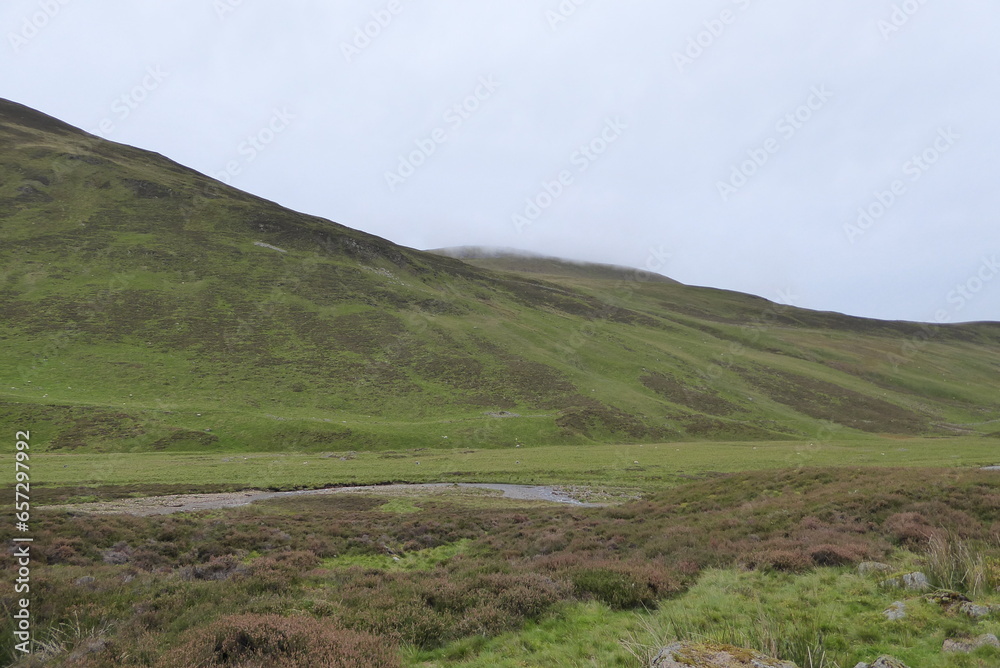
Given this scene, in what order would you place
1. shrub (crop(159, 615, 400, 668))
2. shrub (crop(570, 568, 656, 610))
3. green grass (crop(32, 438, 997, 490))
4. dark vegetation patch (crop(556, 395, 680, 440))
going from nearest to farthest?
1. shrub (crop(159, 615, 400, 668))
2. shrub (crop(570, 568, 656, 610))
3. green grass (crop(32, 438, 997, 490))
4. dark vegetation patch (crop(556, 395, 680, 440))

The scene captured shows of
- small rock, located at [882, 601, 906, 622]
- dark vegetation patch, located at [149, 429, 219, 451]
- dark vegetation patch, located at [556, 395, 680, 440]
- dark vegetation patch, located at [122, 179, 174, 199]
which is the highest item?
dark vegetation patch, located at [122, 179, 174, 199]

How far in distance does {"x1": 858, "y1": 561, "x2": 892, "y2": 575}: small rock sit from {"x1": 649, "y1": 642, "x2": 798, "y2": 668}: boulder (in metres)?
7.57

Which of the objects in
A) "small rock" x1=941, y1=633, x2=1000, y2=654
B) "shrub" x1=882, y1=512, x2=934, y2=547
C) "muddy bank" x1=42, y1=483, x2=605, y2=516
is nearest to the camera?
"small rock" x1=941, y1=633, x2=1000, y2=654

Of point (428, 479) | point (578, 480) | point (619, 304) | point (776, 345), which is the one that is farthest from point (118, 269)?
point (776, 345)

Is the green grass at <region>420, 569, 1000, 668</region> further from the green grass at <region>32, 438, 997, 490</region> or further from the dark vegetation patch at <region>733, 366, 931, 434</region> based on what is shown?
the dark vegetation patch at <region>733, 366, 931, 434</region>

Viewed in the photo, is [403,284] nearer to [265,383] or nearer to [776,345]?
[265,383]

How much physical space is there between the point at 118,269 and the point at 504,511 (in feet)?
364

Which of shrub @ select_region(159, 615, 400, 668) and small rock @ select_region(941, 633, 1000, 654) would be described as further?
small rock @ select_region(941, 633, 1000, 654)

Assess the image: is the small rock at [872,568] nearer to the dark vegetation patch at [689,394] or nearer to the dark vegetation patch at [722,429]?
the dark vegetation patch at [722,429]

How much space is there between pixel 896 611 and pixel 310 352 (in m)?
94.8

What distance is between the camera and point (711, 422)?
87938 mm

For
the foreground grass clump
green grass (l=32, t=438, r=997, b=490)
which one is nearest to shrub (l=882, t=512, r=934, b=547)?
the foreground grass clump

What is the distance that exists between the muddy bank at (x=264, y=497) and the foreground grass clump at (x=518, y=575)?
6.80 metres

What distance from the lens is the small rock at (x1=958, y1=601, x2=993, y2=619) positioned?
8930 mm
